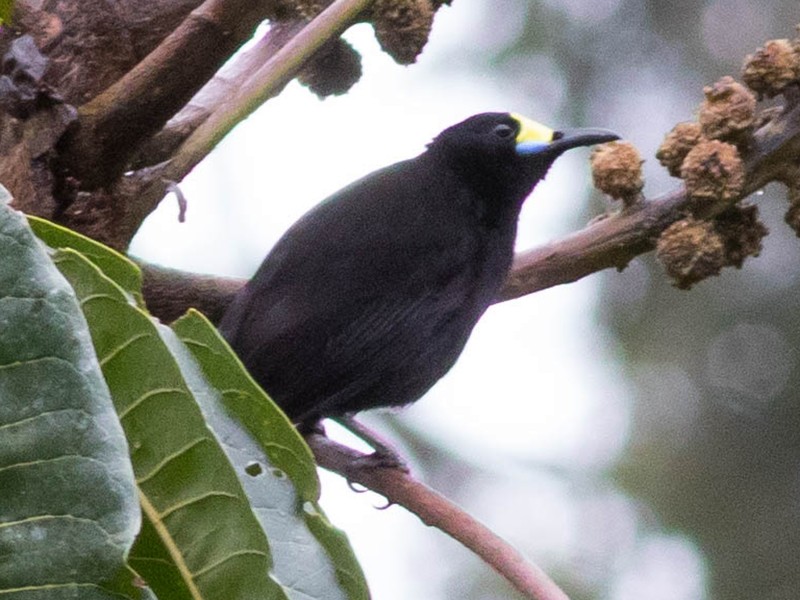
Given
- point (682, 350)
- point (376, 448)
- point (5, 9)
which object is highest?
point (5, 9)

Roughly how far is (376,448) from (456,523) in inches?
35.2

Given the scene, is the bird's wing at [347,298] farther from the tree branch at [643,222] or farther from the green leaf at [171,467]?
the green leaf at [171,467]

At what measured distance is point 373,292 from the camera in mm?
3020

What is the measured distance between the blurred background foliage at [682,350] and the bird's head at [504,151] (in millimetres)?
3125

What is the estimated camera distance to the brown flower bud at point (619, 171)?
7.06 feet

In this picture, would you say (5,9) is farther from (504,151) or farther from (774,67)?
(504,151)

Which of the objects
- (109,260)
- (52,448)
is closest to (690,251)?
(109,260)

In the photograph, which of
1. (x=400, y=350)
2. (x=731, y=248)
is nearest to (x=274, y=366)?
(x=400, y=350)

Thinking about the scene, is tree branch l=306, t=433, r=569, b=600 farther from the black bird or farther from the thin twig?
the thin twig

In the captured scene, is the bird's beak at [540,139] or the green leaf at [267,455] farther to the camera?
the bird's beak at [540,139]

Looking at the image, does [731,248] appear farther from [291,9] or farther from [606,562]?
[606,562]

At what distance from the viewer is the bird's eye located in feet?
11.5

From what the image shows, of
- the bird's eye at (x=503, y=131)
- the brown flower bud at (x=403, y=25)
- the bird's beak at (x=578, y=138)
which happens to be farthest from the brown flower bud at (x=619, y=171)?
the bird's eye at (x=503, y=131)

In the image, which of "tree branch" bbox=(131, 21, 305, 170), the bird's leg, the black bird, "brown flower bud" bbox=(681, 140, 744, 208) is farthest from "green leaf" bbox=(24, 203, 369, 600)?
the black bird
